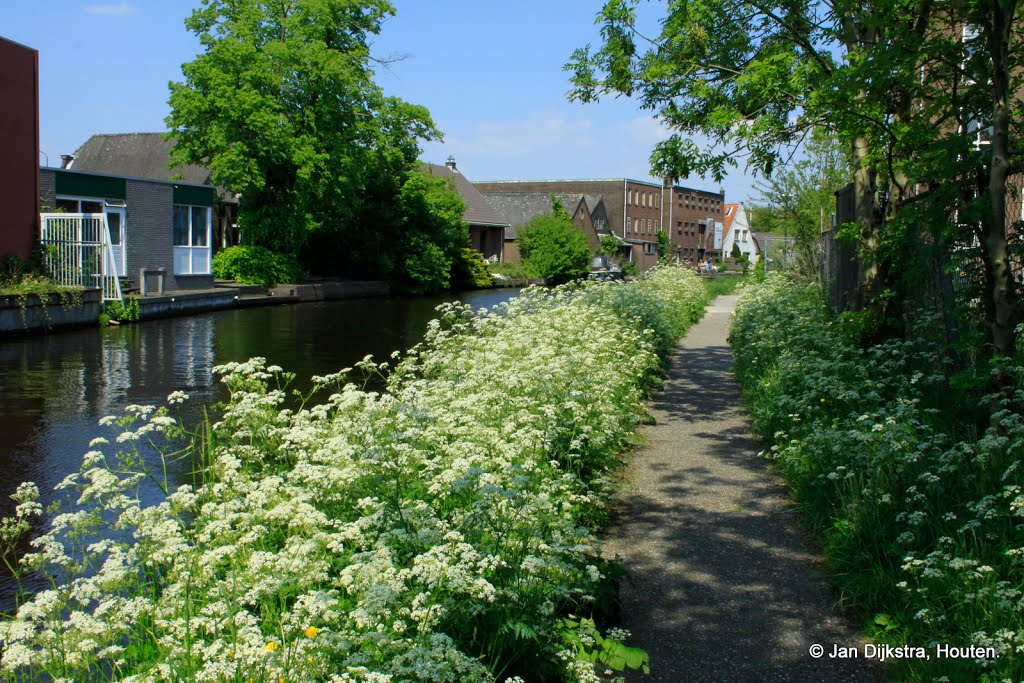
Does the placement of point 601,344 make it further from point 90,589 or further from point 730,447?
point 90,589

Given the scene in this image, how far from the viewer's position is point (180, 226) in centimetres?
3338

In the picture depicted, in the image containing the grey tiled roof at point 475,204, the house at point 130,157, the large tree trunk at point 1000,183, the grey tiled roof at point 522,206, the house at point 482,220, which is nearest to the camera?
the large tree trunk at point 1000,183

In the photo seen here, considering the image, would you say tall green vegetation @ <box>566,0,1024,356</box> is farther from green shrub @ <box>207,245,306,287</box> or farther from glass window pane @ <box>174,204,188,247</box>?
green shrub @ <box>207,245,306,287</box>

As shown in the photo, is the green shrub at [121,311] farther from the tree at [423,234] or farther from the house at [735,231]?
the house at [735,231]

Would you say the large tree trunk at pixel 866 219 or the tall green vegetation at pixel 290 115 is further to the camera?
the tall green vegetation at pixel 290 115

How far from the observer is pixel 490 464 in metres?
5.23

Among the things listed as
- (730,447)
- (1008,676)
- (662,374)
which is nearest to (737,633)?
(1008,676)

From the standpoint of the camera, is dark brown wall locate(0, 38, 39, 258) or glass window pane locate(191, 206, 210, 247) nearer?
dark brown wall locate(0, 38, 39, 258)

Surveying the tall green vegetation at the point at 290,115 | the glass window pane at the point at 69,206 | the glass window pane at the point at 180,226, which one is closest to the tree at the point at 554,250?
the tall green vegetation at the point at 290,115

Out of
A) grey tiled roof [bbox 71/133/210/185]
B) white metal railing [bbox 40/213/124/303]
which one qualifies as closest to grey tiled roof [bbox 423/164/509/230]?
grey tiled roof [bbox 71/133/210/185]

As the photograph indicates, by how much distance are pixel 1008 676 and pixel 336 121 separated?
36.7 meters

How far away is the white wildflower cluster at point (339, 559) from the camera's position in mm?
3199

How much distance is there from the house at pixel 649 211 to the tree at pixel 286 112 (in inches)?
1762

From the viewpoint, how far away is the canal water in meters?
9.51
